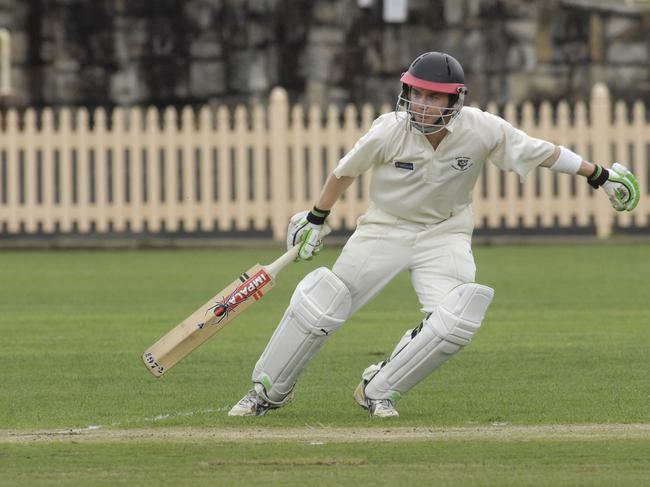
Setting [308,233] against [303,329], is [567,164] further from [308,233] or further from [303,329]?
[303,329]

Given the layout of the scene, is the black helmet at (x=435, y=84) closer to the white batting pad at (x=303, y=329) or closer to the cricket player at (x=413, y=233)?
the cricket player at (x=413, y=233)

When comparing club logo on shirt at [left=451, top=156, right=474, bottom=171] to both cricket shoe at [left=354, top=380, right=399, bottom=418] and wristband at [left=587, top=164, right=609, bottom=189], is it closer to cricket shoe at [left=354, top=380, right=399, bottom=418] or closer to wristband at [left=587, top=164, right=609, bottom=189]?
wristband at [left=587, top=164, right=609, bottom=189]

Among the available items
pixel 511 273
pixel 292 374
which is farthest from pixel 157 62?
pixel 292 374

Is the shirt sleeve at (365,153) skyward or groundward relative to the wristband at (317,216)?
Result: skyward

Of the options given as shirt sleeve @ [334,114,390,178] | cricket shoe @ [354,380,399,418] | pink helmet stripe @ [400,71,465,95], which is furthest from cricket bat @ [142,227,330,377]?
pink helmet stripe @ [400,71,465,95]

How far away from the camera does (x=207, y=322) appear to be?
24.6ft

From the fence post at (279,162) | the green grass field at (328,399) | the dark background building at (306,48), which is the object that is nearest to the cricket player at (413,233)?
the green grass field at (328,399)

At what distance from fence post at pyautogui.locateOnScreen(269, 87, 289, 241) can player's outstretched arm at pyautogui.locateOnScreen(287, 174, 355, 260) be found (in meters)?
12.3

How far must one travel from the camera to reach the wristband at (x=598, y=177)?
24.5 ft

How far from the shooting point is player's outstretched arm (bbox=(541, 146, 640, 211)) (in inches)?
292

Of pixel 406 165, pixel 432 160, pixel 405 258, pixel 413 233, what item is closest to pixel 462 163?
pixel 432 160

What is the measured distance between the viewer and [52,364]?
9.24m

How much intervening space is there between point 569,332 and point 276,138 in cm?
945

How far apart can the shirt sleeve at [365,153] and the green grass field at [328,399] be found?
1.01 metres
